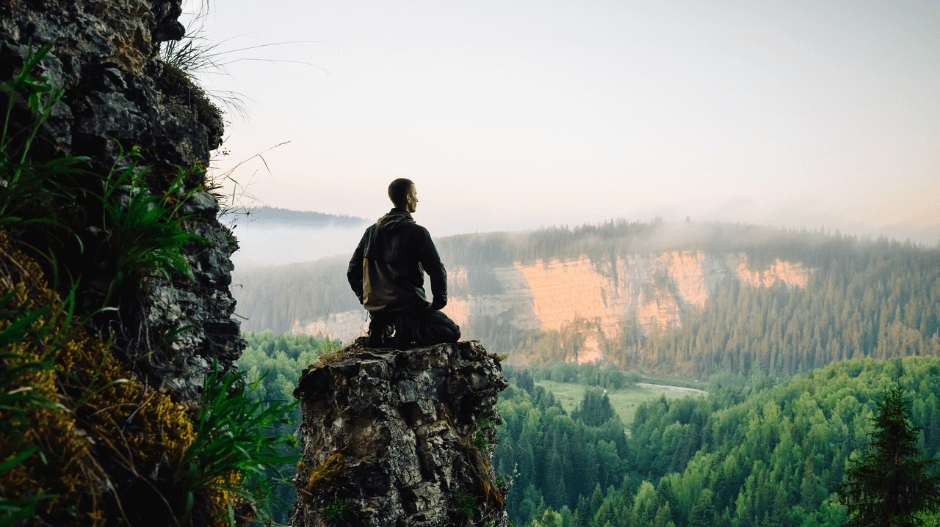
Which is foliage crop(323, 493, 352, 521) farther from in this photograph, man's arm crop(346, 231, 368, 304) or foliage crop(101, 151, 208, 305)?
foliage crop(101, 151, 208, 305)

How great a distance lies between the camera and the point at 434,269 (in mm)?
6191

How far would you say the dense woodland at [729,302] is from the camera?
84.1m

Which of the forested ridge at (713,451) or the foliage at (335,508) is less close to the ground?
the foliage at (335,508)

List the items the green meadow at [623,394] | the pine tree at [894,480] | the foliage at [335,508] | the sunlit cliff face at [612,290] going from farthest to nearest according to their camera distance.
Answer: the sunlit cliff face at [612,290]
the green meadow at [623,394]
the pine tree at [894,480]
the foliage at [335,508]

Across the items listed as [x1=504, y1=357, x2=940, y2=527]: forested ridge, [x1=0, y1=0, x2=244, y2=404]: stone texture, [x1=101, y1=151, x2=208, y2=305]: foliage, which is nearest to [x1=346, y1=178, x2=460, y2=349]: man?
[x1=0, y1=0, x2=244, y2=404]: stone texture

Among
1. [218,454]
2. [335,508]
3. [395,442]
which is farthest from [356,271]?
[218,454]

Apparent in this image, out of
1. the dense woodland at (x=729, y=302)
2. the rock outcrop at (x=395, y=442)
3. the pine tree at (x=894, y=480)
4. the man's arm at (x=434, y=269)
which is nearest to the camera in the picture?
the rock outcrop at (x=395, y=442)

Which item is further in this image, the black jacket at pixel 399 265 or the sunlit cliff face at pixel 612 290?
the sunlit cliff face at pixel 612 290

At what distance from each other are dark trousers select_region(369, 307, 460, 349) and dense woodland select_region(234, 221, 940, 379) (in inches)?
3002

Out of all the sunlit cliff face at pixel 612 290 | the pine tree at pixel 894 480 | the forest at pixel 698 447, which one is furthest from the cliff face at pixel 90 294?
the sunlit cliff face at pixel 612 290

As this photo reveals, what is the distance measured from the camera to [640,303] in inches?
4102

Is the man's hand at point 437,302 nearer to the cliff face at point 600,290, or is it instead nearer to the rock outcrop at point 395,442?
the rock outcrop at point 395,442

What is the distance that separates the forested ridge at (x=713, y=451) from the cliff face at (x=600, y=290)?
106ft

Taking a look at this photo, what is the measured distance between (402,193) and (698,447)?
61.5m
